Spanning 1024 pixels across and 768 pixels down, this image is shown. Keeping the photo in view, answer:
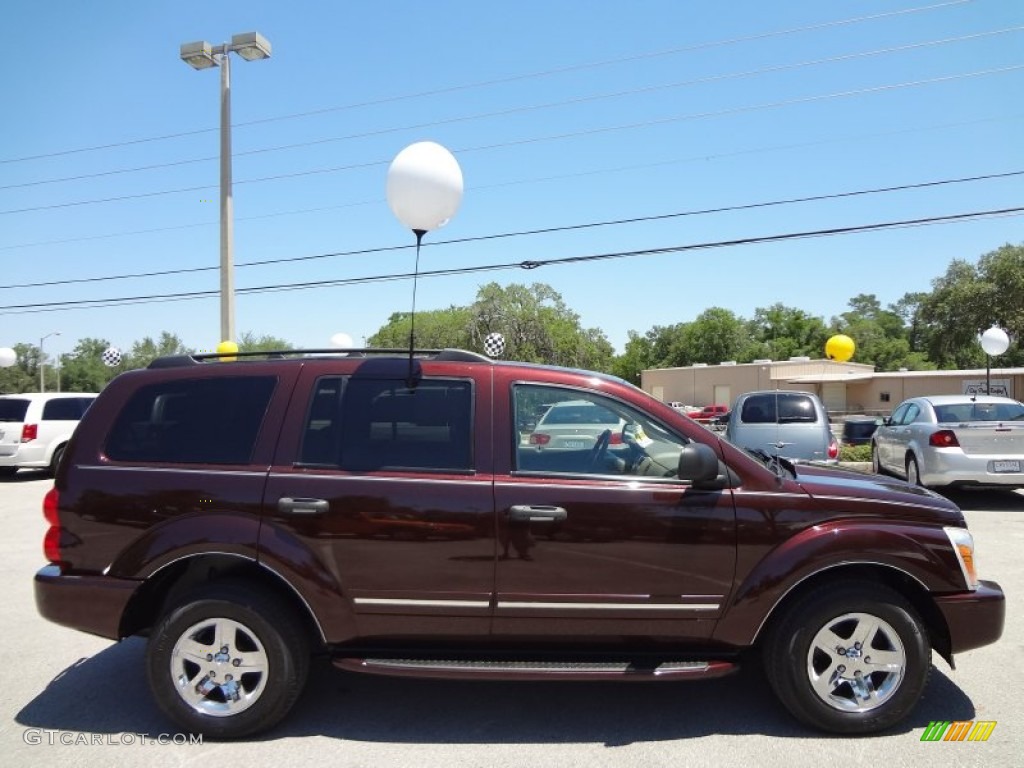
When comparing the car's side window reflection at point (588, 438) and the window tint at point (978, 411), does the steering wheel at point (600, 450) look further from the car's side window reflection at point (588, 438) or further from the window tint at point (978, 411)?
the window tint at point (978, 411)

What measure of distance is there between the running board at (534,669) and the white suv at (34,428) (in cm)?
1324

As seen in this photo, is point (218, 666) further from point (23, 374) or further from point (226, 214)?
point (23, 374)

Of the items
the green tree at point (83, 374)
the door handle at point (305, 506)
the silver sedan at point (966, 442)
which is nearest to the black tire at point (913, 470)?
the silver sedan at point (966, 442)

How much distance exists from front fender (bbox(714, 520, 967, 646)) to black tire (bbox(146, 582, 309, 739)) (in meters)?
2.07

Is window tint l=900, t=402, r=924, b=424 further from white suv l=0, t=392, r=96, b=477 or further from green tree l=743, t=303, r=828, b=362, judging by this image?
green tree l=743, t=303, r=828, b=362

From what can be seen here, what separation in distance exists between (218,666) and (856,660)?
3.04 metres

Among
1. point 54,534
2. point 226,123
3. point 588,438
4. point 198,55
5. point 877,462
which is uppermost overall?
point 198,55

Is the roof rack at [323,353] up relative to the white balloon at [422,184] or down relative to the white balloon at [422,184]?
down

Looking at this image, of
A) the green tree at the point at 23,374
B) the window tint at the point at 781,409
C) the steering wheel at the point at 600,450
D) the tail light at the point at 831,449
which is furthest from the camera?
the green tree at the point at 23,374

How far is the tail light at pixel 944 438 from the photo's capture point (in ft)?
30.7

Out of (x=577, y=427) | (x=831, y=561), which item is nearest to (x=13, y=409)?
(x=577, y=427)

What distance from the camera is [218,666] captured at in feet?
11.4

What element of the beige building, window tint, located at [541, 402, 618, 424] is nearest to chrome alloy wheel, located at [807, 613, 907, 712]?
window tint, located at [541, 402, 618, 424]

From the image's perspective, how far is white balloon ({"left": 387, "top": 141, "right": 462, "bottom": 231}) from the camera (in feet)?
17.3
